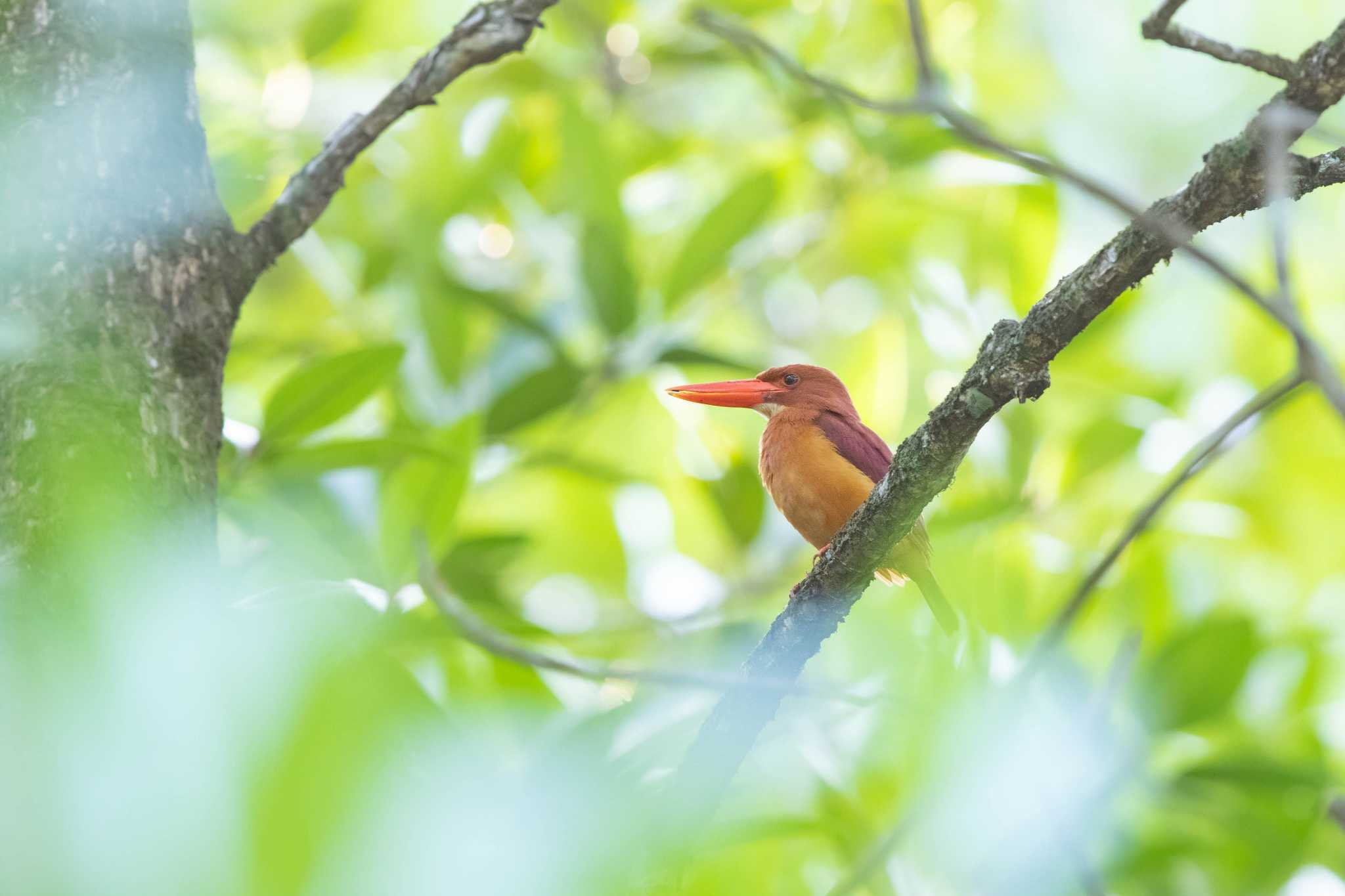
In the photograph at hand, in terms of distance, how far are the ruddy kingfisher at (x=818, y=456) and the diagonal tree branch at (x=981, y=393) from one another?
2.99 ft

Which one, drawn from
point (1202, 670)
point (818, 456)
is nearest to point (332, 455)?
point (818, 456)

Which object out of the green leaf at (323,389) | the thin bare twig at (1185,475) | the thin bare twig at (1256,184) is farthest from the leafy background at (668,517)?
the thin bare twig at (1256,184)

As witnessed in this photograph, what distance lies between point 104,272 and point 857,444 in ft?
6.00

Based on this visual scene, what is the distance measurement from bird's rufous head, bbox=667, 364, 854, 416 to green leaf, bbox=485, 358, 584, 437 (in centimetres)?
30

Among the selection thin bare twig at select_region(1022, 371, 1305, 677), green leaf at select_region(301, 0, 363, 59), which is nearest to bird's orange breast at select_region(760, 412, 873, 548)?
thin bare twig at select_region(1022, 371, 1305, 677)

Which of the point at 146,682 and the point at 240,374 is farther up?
the point at 240,374

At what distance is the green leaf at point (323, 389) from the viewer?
2473 millimetres

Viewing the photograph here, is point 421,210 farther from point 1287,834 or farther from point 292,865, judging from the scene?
point 292,865

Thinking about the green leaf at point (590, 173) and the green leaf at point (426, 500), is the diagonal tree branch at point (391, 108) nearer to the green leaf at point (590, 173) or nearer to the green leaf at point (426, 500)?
the green leaf at point (426, 500)

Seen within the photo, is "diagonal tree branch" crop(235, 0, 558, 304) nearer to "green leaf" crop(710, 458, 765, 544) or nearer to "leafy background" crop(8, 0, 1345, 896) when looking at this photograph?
"leafy background" crop(8, 0, 1345, 896)

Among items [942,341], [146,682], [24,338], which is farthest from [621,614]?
[146,682]

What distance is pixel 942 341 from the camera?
3.61m

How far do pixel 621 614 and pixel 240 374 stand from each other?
53.1 inches

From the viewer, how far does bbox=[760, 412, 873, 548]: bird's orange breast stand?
2.88 metres
